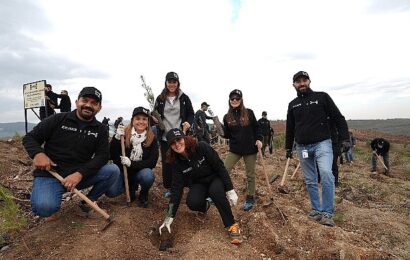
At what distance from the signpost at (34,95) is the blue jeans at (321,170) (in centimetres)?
766

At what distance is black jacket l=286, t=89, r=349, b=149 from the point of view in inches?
176

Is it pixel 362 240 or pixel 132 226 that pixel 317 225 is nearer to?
pixel 362 240

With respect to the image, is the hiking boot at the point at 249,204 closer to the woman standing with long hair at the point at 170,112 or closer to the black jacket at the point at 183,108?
the woman standing with long hair at the point at 170,112

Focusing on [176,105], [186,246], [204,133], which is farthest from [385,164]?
[186,246]

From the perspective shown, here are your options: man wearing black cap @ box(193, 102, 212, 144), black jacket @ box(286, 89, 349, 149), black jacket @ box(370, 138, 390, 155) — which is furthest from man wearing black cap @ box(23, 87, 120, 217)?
black jacket @ box(370, 138, 390, 155)

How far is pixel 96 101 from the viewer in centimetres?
407

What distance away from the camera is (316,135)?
14.6 ft

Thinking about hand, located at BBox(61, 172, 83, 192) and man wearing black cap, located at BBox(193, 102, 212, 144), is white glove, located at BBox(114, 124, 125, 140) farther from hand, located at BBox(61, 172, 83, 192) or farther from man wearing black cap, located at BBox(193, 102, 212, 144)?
man wearing black cap, located at BBox(193, 102, 212, 144)

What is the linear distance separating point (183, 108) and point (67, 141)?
1823mm

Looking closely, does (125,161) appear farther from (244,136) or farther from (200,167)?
(244,136)

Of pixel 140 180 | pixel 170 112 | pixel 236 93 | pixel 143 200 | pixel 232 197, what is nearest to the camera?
pixel 232 197

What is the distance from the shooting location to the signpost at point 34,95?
31.0ft

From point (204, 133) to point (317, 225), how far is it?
210 inches

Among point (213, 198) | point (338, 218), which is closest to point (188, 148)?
point (213, 198)
